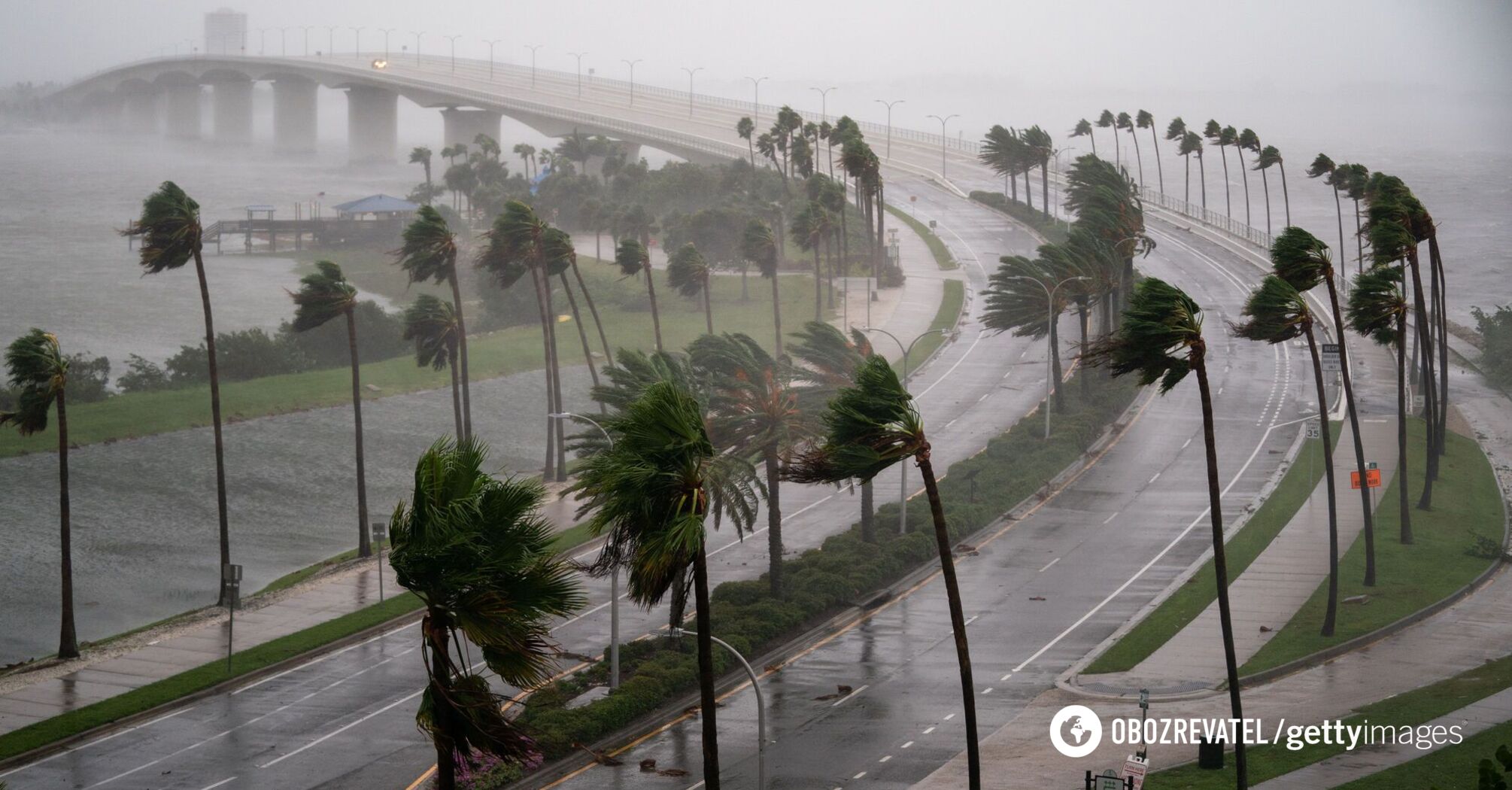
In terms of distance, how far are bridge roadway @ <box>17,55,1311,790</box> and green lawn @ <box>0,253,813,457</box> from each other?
3471 cm

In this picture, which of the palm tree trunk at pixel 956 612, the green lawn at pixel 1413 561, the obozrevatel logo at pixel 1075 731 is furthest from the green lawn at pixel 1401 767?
the palm tree trunk at pixel 956 612

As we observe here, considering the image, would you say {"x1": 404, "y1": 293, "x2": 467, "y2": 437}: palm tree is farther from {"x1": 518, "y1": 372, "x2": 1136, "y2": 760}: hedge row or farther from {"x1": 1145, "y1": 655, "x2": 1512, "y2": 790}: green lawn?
{"x1": 1145, "y1": 655, "x2": 1512, "y2": 790}: green lawn

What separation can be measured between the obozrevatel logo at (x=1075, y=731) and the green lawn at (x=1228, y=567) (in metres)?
4.41

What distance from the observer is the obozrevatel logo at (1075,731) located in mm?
38188

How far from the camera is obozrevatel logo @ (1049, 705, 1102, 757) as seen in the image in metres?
38.2

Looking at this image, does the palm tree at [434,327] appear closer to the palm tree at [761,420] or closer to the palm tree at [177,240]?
the palm tree at [177,240]

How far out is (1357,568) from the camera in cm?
5528

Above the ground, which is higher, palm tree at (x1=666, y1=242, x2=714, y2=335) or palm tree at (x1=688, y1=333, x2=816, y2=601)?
palm tree at (x1=666, y1=242, x2=714, y2=335)

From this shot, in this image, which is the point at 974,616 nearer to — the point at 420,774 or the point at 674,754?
the point at 674,754

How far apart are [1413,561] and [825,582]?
22.9 m

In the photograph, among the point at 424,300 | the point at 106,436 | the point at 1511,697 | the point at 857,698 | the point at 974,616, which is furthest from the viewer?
the point at 106,436

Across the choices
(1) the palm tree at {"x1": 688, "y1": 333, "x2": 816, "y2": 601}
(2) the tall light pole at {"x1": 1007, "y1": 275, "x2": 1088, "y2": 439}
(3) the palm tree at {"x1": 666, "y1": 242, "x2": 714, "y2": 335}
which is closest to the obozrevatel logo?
(1) the palm tree at {"x1": 688, "y1": 333, "x2": 816, "y2": 601}

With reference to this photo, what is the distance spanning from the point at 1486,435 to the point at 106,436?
80.4m

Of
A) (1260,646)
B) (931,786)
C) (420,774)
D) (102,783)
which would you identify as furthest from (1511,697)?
(102,783)
